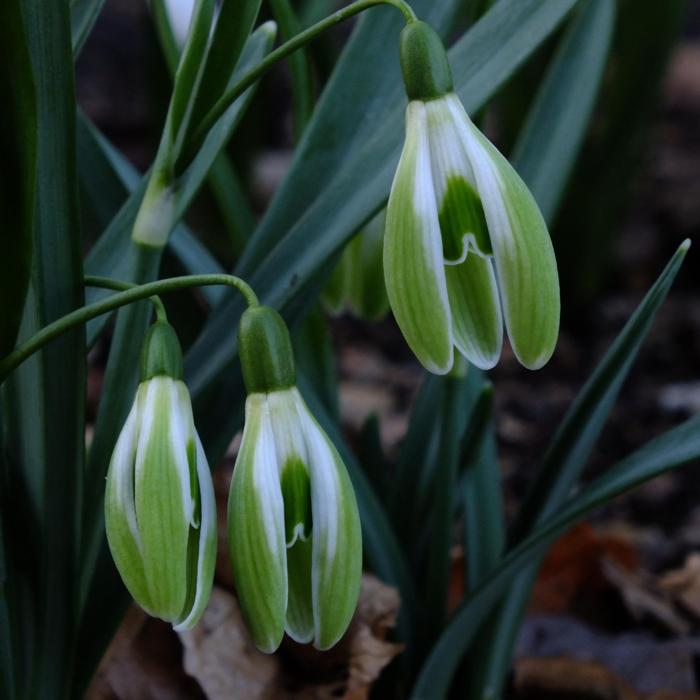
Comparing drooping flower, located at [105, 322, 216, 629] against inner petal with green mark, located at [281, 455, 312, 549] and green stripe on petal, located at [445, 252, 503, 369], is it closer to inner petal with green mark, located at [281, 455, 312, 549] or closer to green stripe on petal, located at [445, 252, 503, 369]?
inner petal with green mark, located at [281, 455, 312, 549]

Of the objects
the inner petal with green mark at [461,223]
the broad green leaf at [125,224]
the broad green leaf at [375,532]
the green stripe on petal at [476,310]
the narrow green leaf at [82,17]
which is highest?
the narrow green leaf at [82,17]

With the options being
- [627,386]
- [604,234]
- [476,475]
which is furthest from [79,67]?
[476,475]

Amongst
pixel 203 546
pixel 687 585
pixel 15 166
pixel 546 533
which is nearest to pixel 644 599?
pixel 687 585

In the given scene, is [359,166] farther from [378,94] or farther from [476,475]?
[476,475]

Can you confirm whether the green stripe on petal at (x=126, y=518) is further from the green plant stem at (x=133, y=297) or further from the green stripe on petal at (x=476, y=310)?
the green stripe on petal at (x=476, y=310)

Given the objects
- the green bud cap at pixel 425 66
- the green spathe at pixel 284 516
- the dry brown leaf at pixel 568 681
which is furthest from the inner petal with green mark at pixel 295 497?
the dry brown leaf at pixel 568 681

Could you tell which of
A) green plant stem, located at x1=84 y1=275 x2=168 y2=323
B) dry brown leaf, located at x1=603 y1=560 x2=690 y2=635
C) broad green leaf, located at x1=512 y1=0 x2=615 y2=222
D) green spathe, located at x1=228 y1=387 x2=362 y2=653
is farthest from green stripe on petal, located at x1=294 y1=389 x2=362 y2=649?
dry brown leaf, located at x1=603 y1=560 x2=690 y2=635

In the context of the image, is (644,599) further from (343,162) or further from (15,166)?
(15,166)
